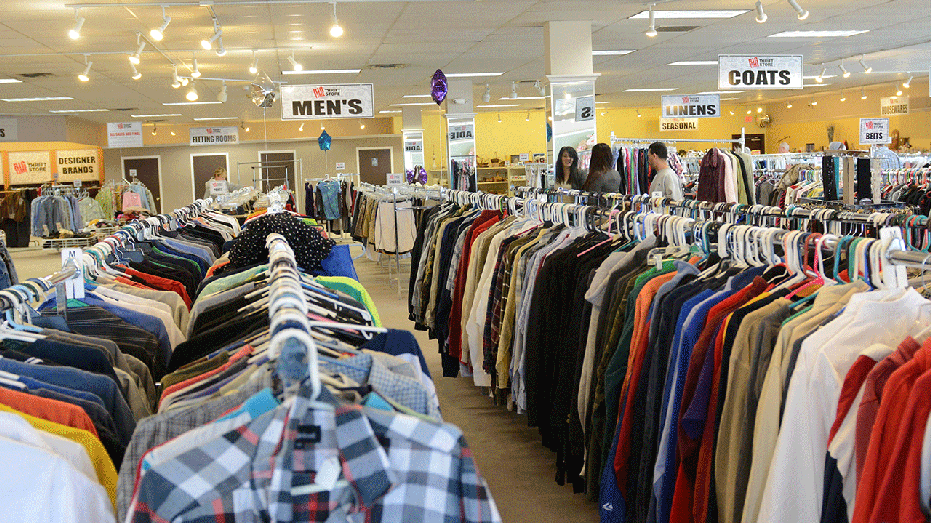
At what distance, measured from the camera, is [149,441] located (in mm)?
1284

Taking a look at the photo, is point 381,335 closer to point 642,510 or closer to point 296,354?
point 296,354

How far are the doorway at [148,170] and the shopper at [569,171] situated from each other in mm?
17707

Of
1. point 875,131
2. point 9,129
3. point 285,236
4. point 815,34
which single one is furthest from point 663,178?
point 9,129

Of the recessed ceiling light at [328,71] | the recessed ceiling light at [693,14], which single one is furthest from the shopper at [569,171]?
the recessed ceiling light at [328,71]

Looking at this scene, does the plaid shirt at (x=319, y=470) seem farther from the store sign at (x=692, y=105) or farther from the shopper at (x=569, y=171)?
the store sign at (x=692, y=105)

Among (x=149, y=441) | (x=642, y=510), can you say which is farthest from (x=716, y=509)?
(x=149, y=441)

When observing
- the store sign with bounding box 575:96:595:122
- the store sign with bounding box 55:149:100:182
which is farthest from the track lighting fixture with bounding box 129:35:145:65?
the store sign with bounding box 55:149:100:182

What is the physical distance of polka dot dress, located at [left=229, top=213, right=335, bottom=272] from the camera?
2.85 m

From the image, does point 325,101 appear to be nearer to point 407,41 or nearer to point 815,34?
point 407,41

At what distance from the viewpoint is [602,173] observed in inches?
274

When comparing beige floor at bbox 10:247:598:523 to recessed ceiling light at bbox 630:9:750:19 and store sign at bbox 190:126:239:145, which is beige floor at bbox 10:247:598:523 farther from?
store sign at bbox 190:126:239:145

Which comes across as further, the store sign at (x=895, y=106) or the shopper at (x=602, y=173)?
the store sign at (x=895, y=106)

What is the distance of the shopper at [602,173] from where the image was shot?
22.7ft

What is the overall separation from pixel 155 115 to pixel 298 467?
1889 cm
